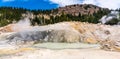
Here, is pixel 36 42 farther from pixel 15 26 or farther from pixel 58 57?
pixel 15 26

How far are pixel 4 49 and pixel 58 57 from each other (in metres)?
6.90

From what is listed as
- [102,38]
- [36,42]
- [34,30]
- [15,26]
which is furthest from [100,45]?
[15,26]

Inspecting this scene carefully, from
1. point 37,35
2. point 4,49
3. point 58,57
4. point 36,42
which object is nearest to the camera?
point 58,57

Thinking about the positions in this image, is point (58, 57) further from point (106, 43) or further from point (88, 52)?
point (106, 43)

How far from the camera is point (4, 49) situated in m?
30.2

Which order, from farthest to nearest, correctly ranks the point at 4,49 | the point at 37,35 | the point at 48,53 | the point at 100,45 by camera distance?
the point at 37,35, the point at 100,45, the point at 4,49, the point at 48,53

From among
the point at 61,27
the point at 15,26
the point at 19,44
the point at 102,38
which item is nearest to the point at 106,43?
the point at 102,38

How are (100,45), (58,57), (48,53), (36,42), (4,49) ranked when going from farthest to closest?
(36,42), (100,45), (4,49), (48,53), (58,57)

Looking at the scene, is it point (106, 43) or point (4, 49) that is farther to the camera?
point (106, 43)

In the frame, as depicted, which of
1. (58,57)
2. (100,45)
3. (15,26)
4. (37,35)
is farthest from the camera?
(15,26)

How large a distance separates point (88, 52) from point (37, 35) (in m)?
10.6

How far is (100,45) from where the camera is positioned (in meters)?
32.7

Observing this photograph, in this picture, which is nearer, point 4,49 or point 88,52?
point 88,52

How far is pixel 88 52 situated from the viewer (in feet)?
91.7
